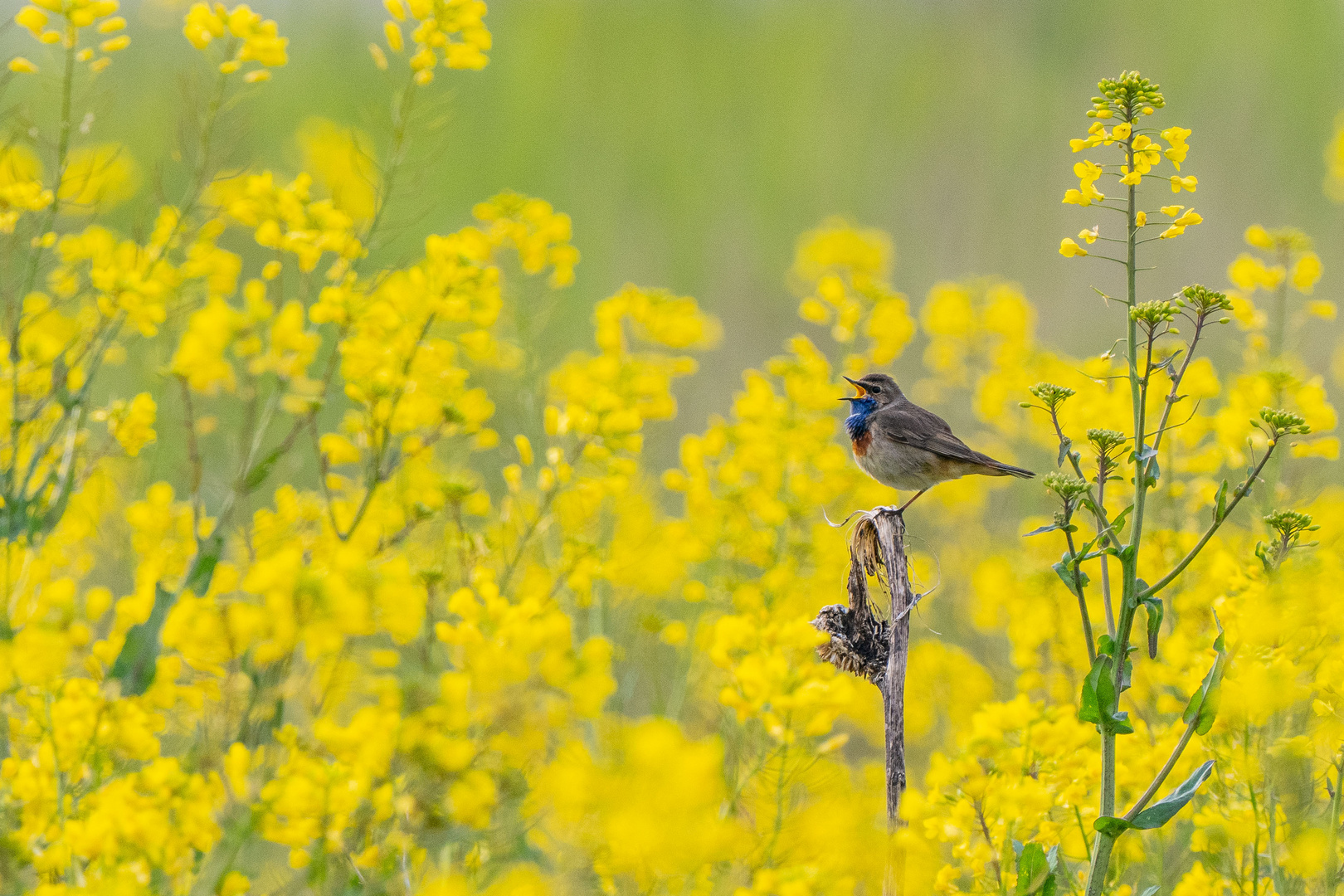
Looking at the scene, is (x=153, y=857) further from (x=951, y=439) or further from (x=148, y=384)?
(x=951, y=439)

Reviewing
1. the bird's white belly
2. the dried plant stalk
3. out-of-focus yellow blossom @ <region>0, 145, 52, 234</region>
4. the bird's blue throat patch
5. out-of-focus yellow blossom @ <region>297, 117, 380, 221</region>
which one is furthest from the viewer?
the bird's blue throat patch

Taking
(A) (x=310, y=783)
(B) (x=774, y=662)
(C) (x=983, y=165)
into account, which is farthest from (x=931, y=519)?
(C) (x=983, y=165)

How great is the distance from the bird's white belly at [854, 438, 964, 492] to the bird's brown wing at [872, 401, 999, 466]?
0.04 meters

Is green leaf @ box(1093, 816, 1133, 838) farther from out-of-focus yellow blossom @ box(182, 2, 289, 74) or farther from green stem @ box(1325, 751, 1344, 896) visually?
out-of-focus yellow blossom @ box(182, 2, 289, 74)

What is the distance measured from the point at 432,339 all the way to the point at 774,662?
6.16 ft

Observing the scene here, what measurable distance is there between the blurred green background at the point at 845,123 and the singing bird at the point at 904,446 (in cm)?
1952

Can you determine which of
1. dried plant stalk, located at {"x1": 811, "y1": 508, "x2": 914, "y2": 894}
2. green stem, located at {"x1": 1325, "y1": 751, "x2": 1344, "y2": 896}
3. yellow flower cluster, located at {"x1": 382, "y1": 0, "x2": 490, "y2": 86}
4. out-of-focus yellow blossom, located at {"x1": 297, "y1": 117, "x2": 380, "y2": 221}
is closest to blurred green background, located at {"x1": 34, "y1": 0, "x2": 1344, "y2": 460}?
out-of-focus yellow blossom, located at {"x1": 297, "y1": 117, "x2": 380, "y2": 221}

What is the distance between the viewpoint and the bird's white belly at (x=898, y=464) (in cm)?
423

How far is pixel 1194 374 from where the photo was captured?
4.41 meters

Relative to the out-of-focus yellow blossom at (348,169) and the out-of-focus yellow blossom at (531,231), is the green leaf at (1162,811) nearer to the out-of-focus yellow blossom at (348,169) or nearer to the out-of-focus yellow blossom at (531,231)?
the out-of-focus yellow blossom at (348,169)

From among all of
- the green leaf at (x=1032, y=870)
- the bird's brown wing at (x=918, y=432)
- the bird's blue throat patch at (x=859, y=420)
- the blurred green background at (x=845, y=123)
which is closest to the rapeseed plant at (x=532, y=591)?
the green leaf at (x=1032, y=870)

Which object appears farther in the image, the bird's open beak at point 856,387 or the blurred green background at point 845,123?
the blurred green background at point 845,123

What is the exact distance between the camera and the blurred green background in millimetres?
27453

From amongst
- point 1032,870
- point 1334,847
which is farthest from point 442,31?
point 1334,847
